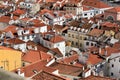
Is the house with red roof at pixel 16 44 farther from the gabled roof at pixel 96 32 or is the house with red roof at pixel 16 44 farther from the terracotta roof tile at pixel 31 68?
the gabled roof at pixel 96 32

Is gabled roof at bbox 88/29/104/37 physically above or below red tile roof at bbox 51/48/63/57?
above

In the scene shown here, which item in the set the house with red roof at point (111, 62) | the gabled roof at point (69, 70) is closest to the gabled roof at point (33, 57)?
the gabled roof at point (69, 70)

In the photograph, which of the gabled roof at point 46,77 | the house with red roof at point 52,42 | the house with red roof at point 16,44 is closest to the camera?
the gabled roof at point 46,77

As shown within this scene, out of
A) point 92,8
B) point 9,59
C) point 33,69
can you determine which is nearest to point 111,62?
point 33,69

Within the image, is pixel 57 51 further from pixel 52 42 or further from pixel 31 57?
pixel 31 57

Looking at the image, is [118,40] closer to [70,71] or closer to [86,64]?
[86,64]

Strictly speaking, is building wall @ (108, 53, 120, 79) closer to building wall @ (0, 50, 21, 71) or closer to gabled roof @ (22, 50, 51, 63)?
gabled roof @ (22, 50, 51, 63)

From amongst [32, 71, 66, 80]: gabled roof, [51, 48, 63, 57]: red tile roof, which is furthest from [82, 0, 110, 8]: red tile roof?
[32, 71, 66, 80]: gabled roof

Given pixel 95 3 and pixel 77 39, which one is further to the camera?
pixel 95 3

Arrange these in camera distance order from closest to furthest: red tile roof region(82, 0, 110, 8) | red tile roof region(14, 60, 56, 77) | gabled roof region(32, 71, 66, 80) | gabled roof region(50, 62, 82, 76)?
gabled roof region(32, 71, 66, 80) < red tile roof region(14, 60, 56, 77) < gabled roof region(50, 62, 82, 76) < red tile roof region(82, 0, 110, 8)

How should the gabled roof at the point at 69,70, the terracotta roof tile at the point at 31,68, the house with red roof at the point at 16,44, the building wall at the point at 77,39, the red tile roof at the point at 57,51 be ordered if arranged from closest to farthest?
the terracotta roof tile at the point at 31,68
the gabled roof at the point at 69,70
the red tile roof at the point at 57,51
the house with red roof at the point at 16,44
the building wall at the point at 77,39
